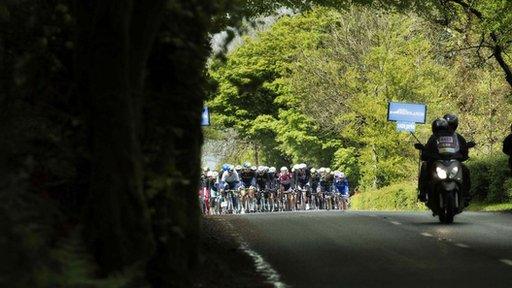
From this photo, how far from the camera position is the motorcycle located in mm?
18266

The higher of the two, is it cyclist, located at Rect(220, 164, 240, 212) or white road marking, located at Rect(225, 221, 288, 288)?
cyclist, located at Rect(220, 164, 240, 212)

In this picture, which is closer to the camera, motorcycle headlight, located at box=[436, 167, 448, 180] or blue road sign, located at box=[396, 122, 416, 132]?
motorcycle headlight, located at box=[436, 167, 448, 180]

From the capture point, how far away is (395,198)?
45.7 meters

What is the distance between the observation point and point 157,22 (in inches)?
278

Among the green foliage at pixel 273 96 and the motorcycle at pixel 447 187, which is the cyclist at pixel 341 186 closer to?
the green foliage at pixel 273 96

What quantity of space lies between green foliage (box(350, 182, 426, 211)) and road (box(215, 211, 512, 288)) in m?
23.4

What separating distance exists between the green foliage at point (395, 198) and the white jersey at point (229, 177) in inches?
281

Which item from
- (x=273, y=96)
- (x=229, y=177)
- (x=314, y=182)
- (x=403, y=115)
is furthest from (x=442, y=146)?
(x=273, y=96)

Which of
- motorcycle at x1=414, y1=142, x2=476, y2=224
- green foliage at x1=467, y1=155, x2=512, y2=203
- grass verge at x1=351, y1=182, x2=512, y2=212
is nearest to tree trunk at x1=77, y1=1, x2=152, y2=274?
motorcycle at x1=414, y1=142, x2=476, y2=224

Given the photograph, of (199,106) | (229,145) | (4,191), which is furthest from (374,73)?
(4,191)

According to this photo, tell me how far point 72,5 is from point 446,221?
38.1 ft

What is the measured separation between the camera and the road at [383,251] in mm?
10586

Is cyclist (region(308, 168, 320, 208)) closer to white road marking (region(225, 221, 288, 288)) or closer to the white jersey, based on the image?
the white jersey

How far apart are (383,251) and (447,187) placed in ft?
15.8
